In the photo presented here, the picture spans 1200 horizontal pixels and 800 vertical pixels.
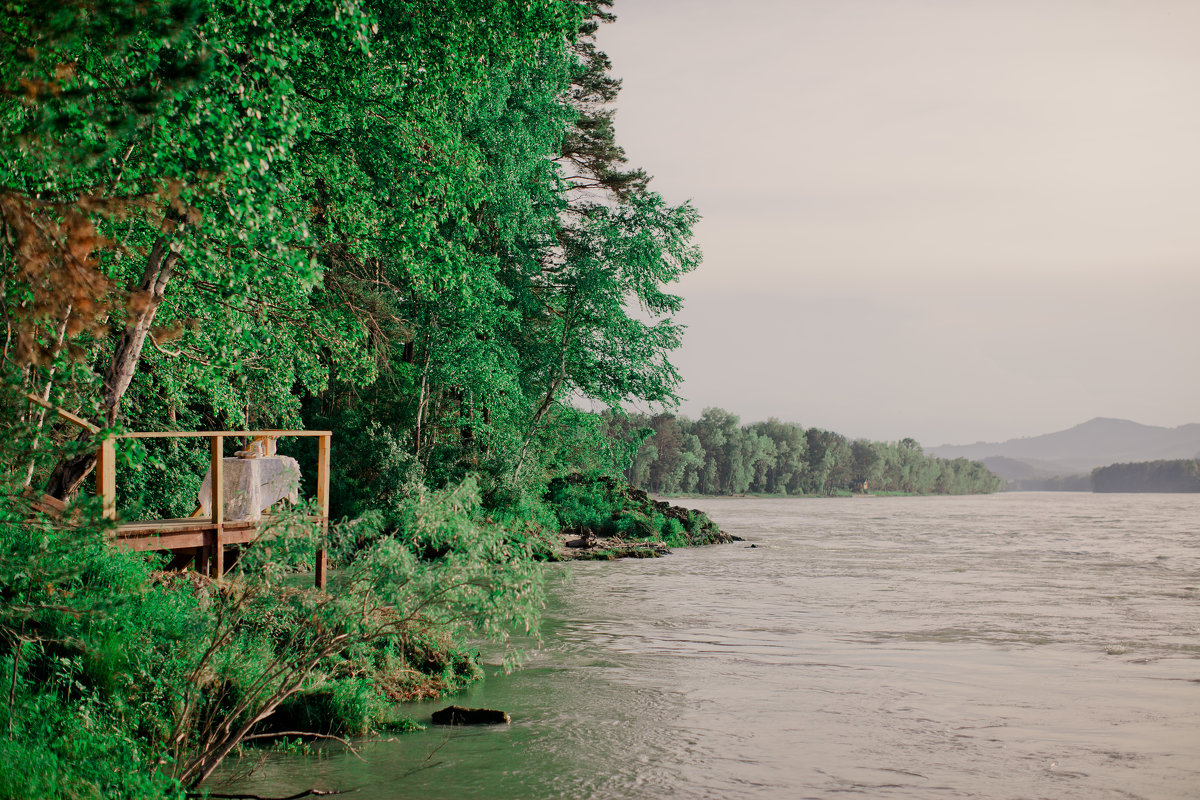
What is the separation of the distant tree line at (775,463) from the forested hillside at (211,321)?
7217 cm

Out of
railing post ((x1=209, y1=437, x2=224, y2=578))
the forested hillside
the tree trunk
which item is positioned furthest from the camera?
railing post ((x1=209, y1=437, x2=224, y2=578))

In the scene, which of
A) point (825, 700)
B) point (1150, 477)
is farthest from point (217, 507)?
point (1150, 477)

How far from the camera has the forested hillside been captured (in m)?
4.72

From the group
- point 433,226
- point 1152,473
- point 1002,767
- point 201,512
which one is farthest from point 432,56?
point 1152,473

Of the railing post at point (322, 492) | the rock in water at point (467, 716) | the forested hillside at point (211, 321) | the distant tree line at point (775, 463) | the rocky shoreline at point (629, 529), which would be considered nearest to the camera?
the forested hillside at point (211, 321)

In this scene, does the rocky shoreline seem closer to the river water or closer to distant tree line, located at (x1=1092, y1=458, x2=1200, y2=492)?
the river water

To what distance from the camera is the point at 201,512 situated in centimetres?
1307

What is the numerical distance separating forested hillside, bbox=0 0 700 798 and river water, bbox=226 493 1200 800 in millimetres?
1184

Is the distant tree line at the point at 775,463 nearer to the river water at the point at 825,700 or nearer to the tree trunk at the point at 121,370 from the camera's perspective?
the river water at the point at 825,700

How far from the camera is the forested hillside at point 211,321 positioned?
4.72 meters

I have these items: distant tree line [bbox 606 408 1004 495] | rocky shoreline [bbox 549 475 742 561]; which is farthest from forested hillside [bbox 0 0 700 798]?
distant tree line [bbox 606 408 1004 495]

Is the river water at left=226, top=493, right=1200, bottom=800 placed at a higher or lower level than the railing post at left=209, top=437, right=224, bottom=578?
lower

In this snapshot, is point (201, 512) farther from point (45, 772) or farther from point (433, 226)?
point (45, 772)

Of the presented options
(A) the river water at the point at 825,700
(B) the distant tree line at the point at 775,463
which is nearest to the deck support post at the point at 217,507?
(A) the river water at the point at 825,700
